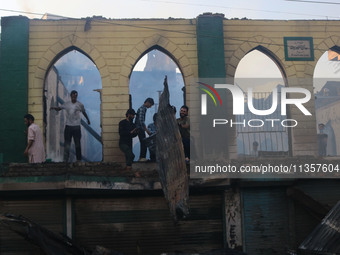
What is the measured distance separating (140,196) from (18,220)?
2694 mm

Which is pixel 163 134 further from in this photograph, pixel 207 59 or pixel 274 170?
pixel 207 59

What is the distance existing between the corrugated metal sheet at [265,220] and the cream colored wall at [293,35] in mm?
3913

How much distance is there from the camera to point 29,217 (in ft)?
30.3

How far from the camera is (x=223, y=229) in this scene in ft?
31.6

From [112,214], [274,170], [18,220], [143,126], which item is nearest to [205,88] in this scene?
[143,126]

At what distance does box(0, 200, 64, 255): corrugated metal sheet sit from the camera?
9125 millimetres

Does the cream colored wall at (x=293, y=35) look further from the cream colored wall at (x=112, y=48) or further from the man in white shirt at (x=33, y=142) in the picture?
the man in white shirt at (x=33, y=142)

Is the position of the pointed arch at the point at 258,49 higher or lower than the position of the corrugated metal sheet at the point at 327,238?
higher

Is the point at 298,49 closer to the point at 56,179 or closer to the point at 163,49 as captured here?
the point at 163,49

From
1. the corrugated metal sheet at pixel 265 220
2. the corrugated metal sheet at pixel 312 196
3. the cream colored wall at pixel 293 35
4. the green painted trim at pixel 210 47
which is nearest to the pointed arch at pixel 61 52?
the green painted trim at pixel 210 47

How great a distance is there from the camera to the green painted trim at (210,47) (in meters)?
13.1

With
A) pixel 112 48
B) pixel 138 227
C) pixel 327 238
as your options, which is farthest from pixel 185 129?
pixel 112 48

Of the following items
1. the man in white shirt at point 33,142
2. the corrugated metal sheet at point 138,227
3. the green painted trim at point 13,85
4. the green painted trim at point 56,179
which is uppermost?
the green painted trim at point 13,85

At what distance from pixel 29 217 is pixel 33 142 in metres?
1.64
